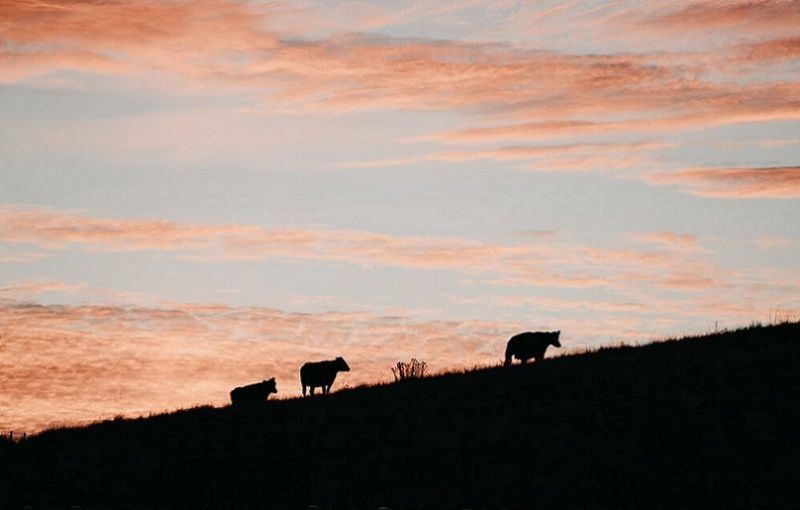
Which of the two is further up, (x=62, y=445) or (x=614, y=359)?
(x=614, y=359)

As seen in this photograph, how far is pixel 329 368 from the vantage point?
3997 cm

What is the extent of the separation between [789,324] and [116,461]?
72.4ft

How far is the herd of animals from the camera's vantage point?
1454 inches

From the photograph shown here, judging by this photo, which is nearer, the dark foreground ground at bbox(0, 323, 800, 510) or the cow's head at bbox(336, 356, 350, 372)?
the dark foreground ground at bbox(0, 323, 800, 510)

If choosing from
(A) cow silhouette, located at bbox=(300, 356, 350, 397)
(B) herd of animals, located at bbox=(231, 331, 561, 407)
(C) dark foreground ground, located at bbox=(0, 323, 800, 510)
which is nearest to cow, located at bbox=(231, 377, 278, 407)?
(B) herd of animals, located at bbox=(231, 331, 561, 407)

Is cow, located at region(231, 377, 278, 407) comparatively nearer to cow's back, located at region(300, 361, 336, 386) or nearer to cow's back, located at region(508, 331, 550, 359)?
cow's back, located at region(300, 361, 336, 386)

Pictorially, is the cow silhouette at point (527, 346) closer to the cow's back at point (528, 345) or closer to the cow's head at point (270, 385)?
the cow's back at point (528, 345)

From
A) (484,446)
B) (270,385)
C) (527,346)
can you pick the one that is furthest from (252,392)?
(484,446)

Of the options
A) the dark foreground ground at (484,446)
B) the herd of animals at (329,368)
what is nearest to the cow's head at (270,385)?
the herd of animals at (329,368)

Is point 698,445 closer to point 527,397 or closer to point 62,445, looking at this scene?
point 527,397

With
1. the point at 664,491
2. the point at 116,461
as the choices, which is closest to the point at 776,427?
the point at 664,491

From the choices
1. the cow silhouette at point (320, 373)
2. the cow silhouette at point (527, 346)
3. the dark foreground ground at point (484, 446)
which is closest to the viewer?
the dark foreground ground at point (484, 446)

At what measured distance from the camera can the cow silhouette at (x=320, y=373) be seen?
3953 centimetres

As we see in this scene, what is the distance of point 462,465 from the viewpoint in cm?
2102
